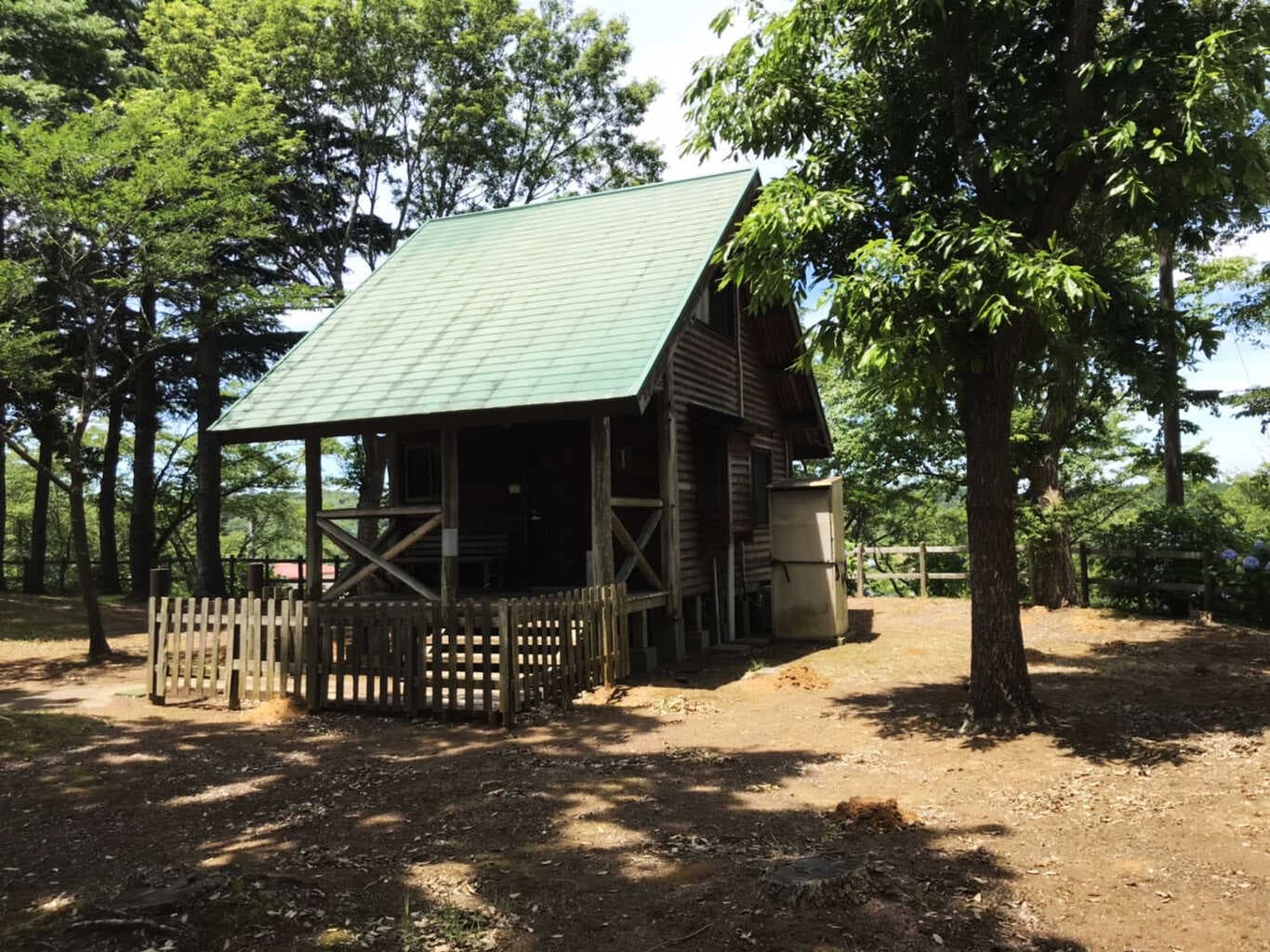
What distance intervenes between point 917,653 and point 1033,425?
7176 millimetres

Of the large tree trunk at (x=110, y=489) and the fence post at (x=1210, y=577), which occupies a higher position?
the large tree trunk at (x=110, y=489)

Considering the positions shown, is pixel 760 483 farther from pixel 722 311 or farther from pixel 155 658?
pixel 155 658

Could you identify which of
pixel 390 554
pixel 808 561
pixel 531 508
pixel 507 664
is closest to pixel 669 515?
pixel 531 508

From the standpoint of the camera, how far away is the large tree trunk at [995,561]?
7.95 metres

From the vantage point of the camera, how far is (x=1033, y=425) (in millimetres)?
17500

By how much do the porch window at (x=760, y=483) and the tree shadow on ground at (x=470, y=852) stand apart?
870 centimetres

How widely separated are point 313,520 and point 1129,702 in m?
10.3

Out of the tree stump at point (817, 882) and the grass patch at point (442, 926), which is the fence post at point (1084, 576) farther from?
the grass patch at point (442, 926)

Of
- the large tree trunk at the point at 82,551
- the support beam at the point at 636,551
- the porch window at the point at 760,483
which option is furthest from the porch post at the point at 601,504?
the large tree trunk at the point at 82,551

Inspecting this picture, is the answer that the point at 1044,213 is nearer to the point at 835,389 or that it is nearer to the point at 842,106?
the point at 842,106

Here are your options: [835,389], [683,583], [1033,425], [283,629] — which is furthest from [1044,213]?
[835,389]

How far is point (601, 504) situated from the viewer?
11070 millimetres

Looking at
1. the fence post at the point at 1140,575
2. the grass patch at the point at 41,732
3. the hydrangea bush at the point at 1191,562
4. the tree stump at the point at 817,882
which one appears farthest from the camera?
the fence post at the point at 1140,575

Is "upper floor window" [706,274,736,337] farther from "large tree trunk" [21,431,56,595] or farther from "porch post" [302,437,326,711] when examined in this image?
"large tree trunk" [21,431,56,595]
